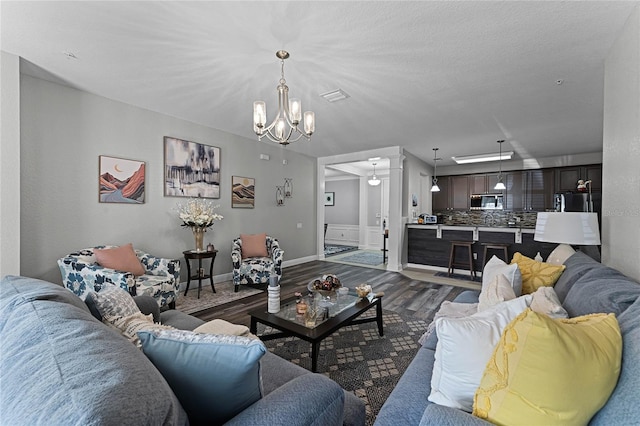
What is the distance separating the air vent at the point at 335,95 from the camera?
10.5 ft

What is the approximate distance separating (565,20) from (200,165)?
14.8 feet

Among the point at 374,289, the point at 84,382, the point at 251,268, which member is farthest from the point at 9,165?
the point at 374,289

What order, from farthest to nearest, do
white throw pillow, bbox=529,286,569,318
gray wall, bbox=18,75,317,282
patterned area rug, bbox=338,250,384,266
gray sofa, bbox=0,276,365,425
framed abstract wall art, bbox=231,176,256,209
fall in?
1. patterned area rug, bbox=338,250,384,266
2. framed abstract wall art, bbox=231,176,256,209
3. gray wall, bbox=18,75,317,282
4. white throw pillow, bbox=529,286,569,318
5. gray sofa, bbox=0,276,365,425

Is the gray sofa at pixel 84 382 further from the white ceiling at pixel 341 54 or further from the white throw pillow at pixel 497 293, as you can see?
the white ceiling at pixel 341 54

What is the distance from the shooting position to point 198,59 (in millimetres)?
2529

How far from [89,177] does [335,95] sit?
3181 mm

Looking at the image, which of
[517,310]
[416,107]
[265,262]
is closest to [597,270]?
[517,310]

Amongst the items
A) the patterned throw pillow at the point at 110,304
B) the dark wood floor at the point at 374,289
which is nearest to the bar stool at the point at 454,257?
the dark wood floor at the point at 374,289

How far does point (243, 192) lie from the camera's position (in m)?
5.08

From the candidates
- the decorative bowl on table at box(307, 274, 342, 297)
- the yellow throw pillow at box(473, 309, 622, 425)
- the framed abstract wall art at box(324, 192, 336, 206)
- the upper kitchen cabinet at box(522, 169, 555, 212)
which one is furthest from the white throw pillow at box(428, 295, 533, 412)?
the framed abstract wall art at box(324, 192, 336, 206)

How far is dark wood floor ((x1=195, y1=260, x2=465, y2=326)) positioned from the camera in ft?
10.8

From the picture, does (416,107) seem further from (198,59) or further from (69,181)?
(69,181)

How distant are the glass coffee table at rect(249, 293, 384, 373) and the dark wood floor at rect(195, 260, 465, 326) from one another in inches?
31.0

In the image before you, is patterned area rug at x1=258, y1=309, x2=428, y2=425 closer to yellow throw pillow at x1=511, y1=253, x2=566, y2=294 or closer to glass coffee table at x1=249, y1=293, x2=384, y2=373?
glass coffee table at x1=249, y1=293, x2=384, y2=373
